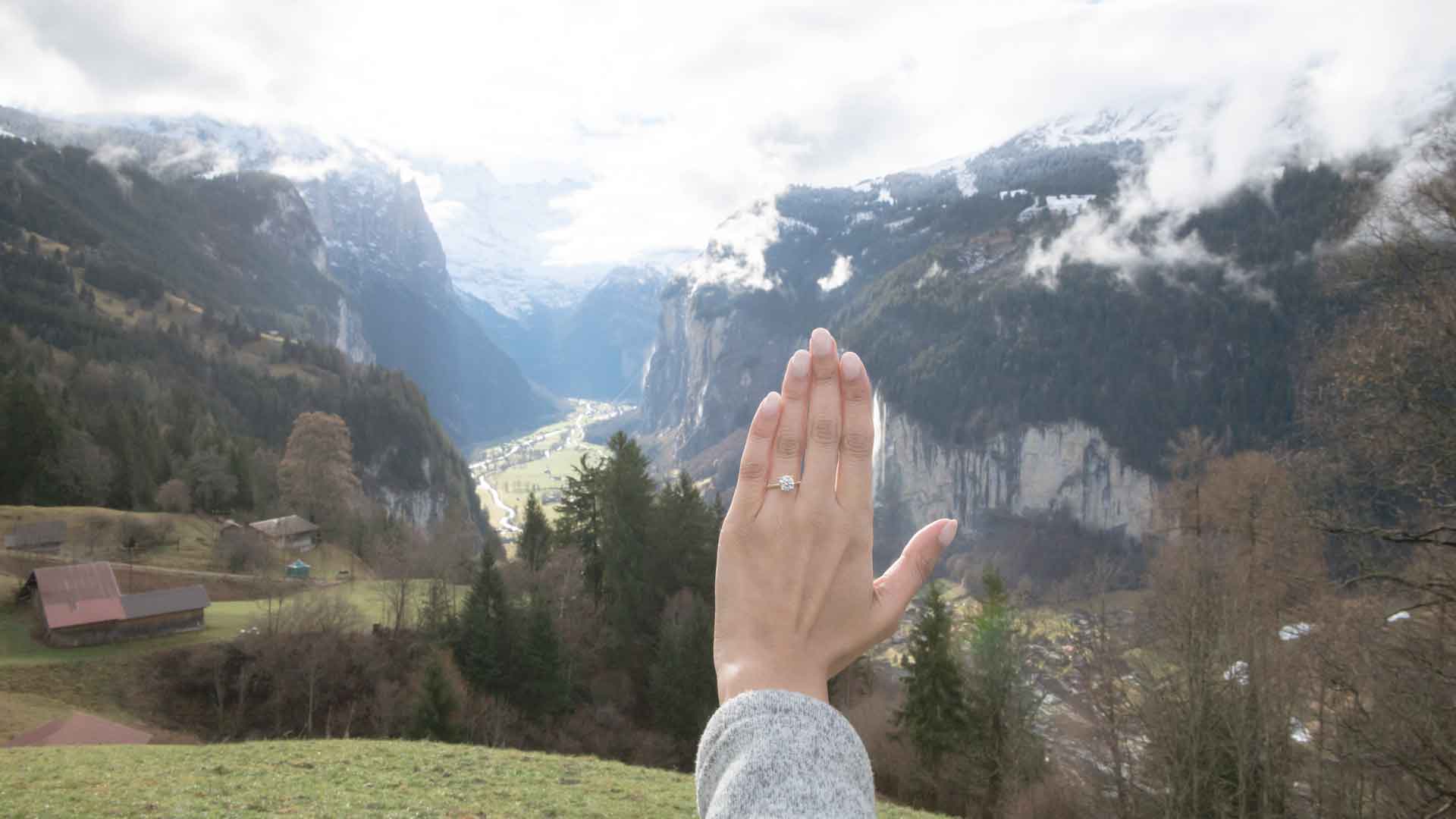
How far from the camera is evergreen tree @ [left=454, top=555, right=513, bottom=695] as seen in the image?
32.1 metres

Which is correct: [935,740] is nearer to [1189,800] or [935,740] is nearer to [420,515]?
[1189,800]

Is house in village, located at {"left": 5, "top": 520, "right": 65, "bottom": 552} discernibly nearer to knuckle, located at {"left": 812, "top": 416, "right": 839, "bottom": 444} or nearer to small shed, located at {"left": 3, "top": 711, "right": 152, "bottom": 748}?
small shed, located at {"left": 3, "top": 711, "right": 152, "bottom": 748}

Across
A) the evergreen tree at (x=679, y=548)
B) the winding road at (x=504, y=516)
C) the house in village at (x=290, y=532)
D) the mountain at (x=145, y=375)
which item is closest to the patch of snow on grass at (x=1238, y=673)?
the evergreen tree at (x=679, y=548)

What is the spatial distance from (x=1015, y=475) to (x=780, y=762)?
13715 cm

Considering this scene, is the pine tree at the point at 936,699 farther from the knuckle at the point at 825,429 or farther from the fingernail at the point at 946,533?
the knuckle at the point at 825,429

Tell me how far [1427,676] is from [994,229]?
175m

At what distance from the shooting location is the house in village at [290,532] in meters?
50.2

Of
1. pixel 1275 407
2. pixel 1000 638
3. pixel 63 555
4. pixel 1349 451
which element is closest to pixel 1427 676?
pixel 1349 451

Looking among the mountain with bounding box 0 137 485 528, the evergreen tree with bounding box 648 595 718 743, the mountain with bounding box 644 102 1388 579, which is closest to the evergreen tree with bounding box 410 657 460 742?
the evergreen tree with bounding box 648 595 718 743

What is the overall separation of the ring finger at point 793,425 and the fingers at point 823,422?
0.02 meters

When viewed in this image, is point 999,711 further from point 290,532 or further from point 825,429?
point 290,532

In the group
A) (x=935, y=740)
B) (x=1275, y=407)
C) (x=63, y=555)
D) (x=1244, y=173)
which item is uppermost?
(x=1244, y=173)

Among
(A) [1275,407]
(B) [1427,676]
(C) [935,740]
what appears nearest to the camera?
(B) [1427,676]

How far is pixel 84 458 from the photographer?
189ft
